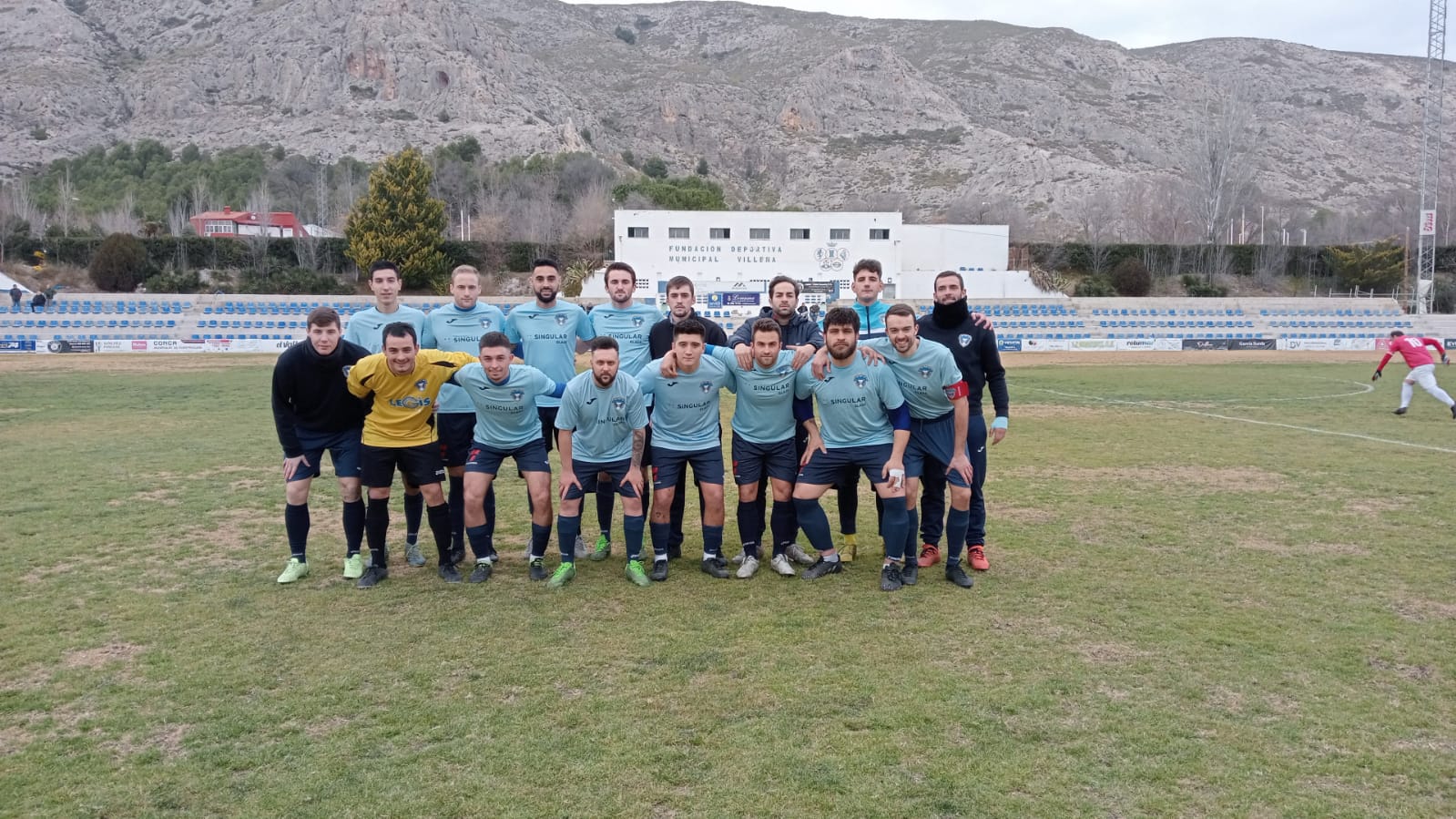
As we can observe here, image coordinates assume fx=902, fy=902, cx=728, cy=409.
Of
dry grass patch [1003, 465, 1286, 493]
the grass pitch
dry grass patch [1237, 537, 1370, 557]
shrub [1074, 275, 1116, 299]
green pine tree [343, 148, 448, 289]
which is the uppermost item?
green pine tree [343, 148, 448, 289]

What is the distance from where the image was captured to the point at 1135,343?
118ft

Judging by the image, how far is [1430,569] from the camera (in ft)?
20.7

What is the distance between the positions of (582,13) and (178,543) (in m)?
160

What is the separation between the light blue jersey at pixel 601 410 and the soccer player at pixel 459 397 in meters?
0.80

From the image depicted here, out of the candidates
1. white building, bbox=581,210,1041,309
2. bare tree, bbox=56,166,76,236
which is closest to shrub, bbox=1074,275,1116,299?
white building, bbox=581,210,1041,309

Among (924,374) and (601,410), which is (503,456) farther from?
(924,374)

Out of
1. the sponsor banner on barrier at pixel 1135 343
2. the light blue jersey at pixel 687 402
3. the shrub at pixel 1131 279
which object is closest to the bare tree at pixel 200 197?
the sponsor banner on barrier at pixel 1135 343

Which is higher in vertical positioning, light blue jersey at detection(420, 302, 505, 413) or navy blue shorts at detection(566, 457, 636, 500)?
light blue jersey at detection(420, 302, 505, 413)

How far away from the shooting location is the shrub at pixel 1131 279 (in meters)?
50.8

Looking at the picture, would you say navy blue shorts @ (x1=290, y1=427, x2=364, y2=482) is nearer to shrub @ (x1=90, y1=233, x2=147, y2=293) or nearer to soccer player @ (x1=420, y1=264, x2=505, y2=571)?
soccer player @ (x1=420, y1=264, x2=505, y2=571)

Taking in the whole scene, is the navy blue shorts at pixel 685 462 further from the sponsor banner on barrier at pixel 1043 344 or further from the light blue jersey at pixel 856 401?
the sponsor banner on barrier at pixel 1043 344

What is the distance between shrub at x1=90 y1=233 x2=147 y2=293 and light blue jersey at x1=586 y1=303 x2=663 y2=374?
4768 cm

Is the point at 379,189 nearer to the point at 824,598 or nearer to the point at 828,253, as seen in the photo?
the point at 828,253

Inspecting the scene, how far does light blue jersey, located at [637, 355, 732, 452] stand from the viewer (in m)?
6.41
